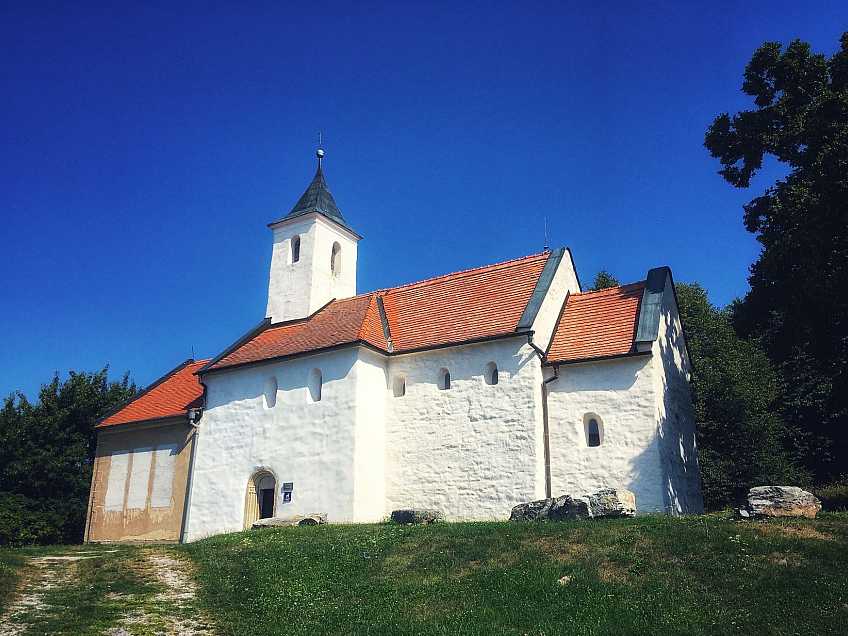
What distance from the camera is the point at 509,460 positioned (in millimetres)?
21094

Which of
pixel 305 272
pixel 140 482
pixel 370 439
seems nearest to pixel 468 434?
pixel 370 439

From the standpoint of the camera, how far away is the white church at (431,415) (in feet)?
68.5

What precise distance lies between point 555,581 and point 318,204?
21407mm

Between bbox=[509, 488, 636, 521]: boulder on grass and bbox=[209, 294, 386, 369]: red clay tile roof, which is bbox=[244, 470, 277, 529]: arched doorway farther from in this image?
bbox=[509, 488, 636, 521]: boulder on grass

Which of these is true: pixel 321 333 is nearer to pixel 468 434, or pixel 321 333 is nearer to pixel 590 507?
pixel 468 434

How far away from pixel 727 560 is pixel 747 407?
17.1 metres

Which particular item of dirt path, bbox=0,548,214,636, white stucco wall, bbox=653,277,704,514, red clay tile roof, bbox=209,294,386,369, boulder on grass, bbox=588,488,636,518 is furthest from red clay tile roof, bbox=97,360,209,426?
white stucco wall, bbox=653,277,704,514

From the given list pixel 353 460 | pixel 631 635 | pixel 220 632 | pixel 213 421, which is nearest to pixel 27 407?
pixel 213 421

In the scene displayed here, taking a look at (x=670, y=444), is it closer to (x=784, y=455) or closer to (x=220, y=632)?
(x=784, y=455)

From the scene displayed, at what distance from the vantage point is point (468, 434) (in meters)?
22.0

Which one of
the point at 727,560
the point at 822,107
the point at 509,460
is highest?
the point at 822,107

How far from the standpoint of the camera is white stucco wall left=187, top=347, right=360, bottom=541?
22281 millimetres

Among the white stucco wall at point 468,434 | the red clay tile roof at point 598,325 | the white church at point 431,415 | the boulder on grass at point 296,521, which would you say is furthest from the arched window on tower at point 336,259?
the boulder on grass at point 296,521

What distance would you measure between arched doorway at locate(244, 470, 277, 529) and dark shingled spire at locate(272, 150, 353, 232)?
1127 cm
